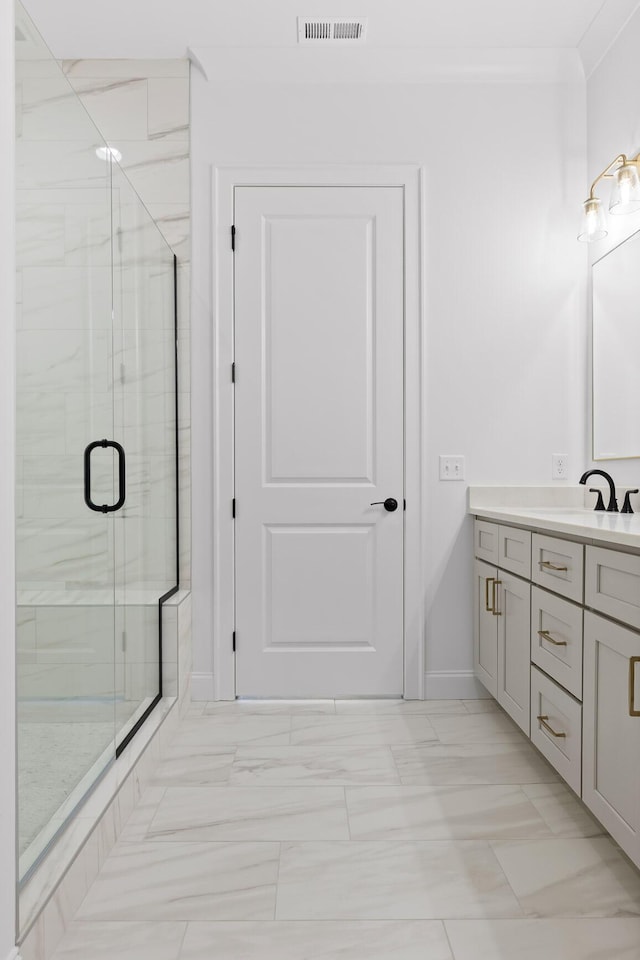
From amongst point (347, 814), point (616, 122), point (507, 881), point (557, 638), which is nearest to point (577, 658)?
point (557, 638)

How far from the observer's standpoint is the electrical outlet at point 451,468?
306 centimetres

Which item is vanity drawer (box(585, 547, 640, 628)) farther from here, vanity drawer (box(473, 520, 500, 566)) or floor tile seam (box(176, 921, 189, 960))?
floor tile seam (box(176, 921, 189, 960))

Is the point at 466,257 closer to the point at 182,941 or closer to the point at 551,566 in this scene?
the point at 551,566

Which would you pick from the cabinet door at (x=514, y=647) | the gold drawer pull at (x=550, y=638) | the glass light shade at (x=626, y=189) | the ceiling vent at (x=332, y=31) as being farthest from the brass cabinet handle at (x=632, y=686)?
the ceiling vent at (x=332, y=31)

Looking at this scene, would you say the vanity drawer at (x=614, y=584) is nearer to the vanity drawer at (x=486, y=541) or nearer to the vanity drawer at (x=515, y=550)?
the vanity drawer at (x=515, y=550)

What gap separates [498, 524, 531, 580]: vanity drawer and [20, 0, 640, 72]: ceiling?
2050 mm

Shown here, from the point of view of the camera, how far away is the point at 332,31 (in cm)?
280

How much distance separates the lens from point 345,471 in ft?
9.96

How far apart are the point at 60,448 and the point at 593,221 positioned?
7.54 ft

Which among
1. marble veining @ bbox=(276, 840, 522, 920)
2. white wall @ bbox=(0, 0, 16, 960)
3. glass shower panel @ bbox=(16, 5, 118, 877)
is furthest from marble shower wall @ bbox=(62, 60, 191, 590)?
white wall @ bbox=(0, 0, 16, 960)

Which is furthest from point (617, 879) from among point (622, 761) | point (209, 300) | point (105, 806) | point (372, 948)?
point (209, 300)

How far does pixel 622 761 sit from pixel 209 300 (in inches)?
92.5

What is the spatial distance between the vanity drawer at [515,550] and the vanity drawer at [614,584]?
49 centimetres

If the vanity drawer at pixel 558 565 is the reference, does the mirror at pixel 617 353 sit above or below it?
above
